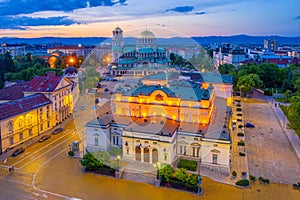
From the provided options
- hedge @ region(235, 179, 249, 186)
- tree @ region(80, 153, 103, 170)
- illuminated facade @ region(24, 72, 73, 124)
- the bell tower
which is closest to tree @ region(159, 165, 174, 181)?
hedge @ region(235, 179, 249, 186)

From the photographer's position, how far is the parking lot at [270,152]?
28.2 meters

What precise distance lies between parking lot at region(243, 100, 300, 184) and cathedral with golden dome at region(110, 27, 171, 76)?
5146cm

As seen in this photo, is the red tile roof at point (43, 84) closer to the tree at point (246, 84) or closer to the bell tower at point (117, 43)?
the tree at point (246, 84)

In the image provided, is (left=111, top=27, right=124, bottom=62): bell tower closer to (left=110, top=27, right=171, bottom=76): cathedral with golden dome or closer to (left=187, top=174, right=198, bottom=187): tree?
(left=110, top=27, right=171, bottom=76): cathedral with golden dome

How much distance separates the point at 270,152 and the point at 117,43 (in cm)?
9600

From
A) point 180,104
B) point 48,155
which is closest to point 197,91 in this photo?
point 180,104

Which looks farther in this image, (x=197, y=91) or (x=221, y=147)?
(x=197, y=91)

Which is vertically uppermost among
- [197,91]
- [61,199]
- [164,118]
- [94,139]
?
[197,91]

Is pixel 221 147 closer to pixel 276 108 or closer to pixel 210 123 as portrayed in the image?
pixel 210 123

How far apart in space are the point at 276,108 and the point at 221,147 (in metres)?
31.3

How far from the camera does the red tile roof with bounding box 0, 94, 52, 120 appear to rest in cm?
3350

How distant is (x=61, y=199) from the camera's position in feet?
77.4

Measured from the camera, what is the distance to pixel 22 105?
3631 cm

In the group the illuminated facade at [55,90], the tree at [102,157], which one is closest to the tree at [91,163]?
the tree at [102,157]
